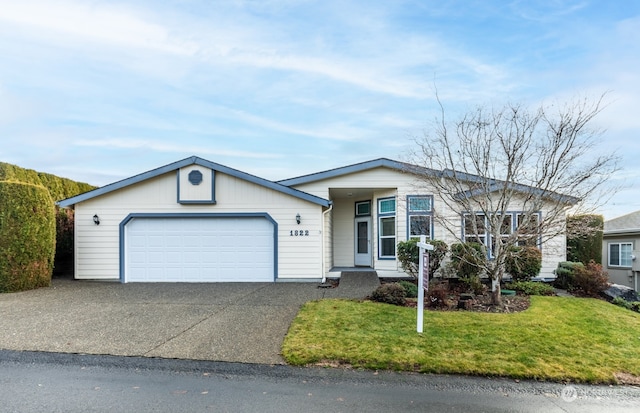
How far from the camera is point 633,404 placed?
14.5ft

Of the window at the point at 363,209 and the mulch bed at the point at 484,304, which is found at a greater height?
the window at the point at 363,209

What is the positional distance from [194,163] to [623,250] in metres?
19.0

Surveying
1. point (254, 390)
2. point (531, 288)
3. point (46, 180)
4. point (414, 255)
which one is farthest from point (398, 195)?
point (46, 180)

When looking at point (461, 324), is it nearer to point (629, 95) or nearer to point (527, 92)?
point (527, 92)

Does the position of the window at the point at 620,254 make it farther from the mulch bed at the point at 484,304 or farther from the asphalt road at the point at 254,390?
the asphalt road at the point at 254,390

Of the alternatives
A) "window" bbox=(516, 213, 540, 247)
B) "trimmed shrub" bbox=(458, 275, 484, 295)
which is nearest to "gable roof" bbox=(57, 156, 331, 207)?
"trimmed shrub" bbox=(458, 275, 484, 295)

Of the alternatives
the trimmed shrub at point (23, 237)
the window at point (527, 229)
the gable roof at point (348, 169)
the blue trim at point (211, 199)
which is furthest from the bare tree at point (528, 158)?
the trimmed shrub at point (23, 237)

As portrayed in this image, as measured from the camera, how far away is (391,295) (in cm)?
928

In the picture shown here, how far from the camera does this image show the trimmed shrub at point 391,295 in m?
9.21

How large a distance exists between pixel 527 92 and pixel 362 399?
921 cm

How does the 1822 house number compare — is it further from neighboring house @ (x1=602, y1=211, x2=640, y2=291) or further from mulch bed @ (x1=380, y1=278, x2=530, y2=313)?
neighboring house @ (x1=602, y1=211, x2=640, y2=291)
